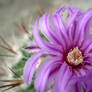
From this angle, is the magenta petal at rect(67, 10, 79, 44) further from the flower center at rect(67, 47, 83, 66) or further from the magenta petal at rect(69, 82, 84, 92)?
the magenta petal at rect(69, 82, 84, 92)

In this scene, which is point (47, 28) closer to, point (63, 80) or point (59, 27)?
point (59, 27)

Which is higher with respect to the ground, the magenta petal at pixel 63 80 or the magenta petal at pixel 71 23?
the magenta petal at pixel 71 23

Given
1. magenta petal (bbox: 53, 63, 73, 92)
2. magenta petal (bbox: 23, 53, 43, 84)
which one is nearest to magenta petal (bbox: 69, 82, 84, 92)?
magenta petal (bbox: 53, 63, 73, 92)

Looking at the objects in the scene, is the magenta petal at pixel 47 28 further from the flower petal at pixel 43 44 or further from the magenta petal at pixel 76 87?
the magenta petal at pixel 76 87

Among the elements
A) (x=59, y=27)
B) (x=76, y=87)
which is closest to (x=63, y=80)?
(x=76, y=87)

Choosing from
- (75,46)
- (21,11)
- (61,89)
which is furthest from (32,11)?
(61,89)

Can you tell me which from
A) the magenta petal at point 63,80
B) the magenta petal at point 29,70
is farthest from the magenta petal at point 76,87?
the magenta petal at point 29,70
